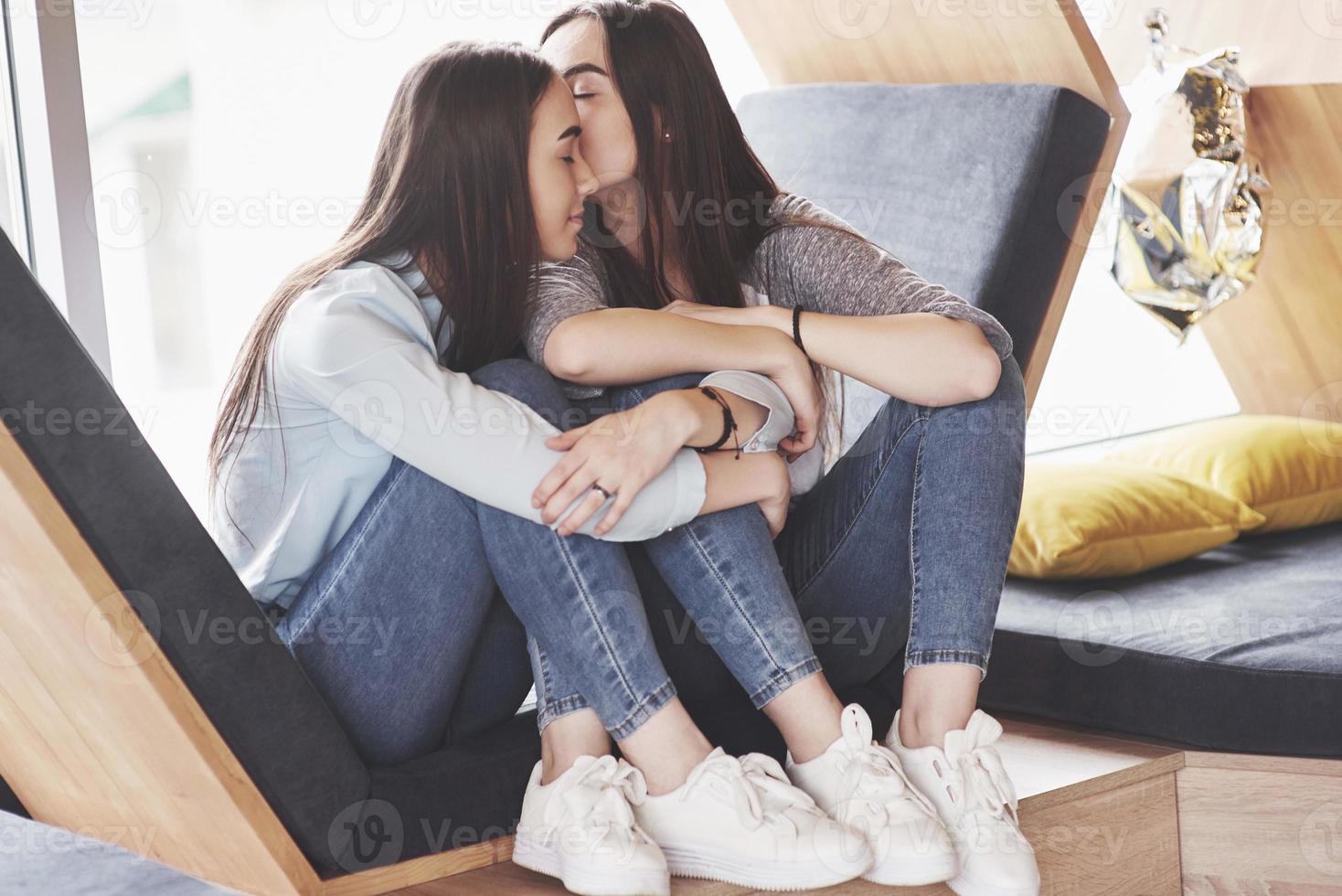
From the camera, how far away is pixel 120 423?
91 cm

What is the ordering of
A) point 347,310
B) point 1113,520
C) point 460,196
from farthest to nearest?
point 1113,520
point 460,196
point 347,310

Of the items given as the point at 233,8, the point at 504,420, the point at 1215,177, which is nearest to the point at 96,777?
the point at 504,420

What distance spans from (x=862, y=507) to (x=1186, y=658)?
→ 45 cm

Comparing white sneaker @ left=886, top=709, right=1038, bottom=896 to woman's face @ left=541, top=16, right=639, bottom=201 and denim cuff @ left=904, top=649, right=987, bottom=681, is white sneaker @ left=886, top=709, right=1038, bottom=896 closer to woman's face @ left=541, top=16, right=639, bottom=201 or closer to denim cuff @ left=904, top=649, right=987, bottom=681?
denim cuff @ left=904, top=649, right=987, bottom=681

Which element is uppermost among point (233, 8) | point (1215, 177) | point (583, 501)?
point (233, 8)

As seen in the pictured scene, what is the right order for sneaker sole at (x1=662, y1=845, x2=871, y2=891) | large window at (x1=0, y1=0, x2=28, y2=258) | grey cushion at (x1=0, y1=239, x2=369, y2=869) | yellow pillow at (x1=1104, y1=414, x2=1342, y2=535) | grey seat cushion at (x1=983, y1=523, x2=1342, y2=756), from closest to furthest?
grey cushion at (x1=0, y1=239, x2=369, y2=869), sneaker sole at (x1=662, y1=845, x2=871, y2=891), grey seat cushion at (x1=983, y1=523, x2=1342, y2=756), large window at (x1=0, y1=0, x2=28, y2=258), yellow pillow at (x1=1104, y1=414, x2=1342, y2=535)

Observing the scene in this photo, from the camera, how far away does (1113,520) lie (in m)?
1.75

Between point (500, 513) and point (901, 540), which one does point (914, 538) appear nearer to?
point (901, 540)

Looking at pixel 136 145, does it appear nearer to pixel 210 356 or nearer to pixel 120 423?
pixel 210 356

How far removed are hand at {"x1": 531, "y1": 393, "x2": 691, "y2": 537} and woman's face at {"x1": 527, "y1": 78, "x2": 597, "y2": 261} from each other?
222mm

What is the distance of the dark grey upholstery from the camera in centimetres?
89

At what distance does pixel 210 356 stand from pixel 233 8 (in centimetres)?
50

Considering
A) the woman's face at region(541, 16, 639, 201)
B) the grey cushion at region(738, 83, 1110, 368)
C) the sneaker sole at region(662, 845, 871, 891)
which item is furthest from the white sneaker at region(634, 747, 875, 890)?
the grey cushion at region(738, 83, 1110, 368)

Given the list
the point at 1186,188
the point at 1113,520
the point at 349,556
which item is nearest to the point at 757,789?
the point at 349,556
